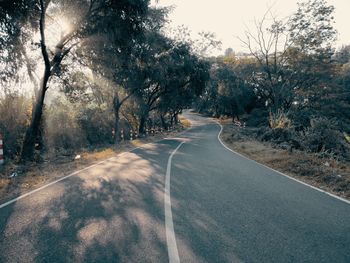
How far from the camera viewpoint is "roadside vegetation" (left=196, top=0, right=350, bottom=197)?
1111 cm

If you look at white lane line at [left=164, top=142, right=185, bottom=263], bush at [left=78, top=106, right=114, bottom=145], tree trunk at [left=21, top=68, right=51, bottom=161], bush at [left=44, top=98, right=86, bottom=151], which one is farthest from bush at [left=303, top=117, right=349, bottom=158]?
bush at [left=78, top=106, right=114, bottom=145]

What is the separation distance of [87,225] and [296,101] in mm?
47440

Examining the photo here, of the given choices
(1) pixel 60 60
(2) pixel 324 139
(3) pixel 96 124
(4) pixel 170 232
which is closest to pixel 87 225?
(4) pixel 170 232

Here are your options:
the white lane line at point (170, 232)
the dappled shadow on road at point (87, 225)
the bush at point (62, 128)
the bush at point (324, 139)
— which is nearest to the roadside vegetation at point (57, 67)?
the bush at point (62, 128)

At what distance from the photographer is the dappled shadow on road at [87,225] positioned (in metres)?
3.51

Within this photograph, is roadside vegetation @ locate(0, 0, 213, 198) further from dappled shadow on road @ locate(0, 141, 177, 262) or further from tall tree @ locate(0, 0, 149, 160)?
dappled shadow on road @ locate(0, 141, 177, 262)

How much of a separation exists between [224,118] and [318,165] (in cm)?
7011

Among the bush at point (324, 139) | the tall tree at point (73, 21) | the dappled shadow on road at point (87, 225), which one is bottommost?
the dappled shadow on road at point (87, 225)

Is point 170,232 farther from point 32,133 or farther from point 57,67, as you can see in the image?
point 57,67

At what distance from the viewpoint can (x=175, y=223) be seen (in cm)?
455

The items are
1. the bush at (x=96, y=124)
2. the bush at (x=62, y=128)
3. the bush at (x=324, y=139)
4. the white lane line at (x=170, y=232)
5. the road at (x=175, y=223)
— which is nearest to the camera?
the white lane line at (x=170, y=232)

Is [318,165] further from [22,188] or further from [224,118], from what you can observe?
[224,118]

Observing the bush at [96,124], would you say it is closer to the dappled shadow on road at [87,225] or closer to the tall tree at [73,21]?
the tall tree at [73,21]

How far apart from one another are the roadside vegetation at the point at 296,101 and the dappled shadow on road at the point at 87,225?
549cm
